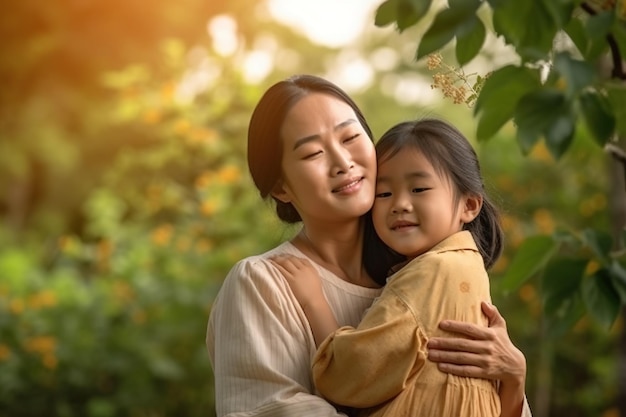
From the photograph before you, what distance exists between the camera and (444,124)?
2225 mm

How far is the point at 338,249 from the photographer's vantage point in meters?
2.26

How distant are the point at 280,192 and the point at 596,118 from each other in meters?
0.93

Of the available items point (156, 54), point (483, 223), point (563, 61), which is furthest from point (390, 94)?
point (563, 61)

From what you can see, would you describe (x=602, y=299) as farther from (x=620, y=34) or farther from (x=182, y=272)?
(x=182, y=272)

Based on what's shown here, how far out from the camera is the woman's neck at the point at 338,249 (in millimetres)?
2234

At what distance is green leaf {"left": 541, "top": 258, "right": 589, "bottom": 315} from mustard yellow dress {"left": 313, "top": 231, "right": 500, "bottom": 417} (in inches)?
8.7

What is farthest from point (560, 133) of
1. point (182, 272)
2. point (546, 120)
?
point (182, 272)

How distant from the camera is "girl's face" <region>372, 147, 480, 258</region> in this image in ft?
6.88

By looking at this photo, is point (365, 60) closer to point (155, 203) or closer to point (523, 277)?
point (155, 203)

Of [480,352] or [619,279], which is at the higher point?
[619,279]

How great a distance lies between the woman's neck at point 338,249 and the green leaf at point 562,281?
1.66 feet

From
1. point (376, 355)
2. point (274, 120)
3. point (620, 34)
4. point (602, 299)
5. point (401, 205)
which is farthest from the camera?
point (274, 120)

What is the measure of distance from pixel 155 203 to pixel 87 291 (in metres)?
0.69

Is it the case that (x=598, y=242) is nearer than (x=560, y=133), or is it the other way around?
(x=560, y=133)
